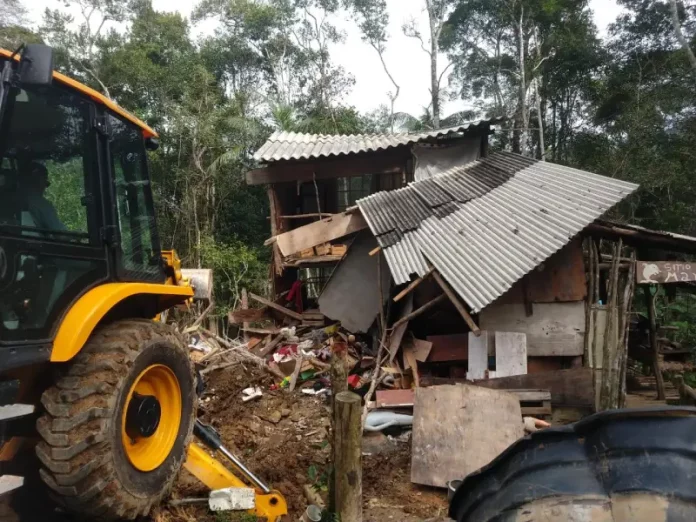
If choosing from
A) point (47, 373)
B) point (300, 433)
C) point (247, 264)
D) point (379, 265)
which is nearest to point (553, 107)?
point (247, 264)

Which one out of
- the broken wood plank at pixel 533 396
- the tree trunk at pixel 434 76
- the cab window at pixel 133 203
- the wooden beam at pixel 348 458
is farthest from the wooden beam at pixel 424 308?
the tree trunk at pixel 434 76

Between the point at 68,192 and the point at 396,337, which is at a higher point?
the point at 68,192

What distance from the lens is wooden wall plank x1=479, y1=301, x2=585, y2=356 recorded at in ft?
23.1

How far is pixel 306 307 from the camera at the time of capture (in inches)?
473

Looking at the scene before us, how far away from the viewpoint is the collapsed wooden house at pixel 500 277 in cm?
640

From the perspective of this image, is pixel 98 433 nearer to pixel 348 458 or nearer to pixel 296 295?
pixel 348 458

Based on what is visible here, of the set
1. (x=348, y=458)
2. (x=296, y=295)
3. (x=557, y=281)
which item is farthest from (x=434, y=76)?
(x=348, y=458)

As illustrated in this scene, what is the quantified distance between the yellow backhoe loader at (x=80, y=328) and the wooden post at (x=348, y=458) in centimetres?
50

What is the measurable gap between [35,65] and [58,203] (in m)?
0.84

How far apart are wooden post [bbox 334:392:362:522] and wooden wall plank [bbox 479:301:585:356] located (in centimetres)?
453

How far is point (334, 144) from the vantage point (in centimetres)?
1215

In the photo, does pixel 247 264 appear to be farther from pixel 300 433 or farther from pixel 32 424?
pixel 32 424

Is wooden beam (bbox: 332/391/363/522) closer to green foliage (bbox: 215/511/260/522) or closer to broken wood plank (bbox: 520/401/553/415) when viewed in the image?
green foliage (bbox: 215/511/260/522)

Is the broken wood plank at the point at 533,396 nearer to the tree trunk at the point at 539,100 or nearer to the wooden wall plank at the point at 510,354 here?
the wooden wall plank at the point at 510,354
